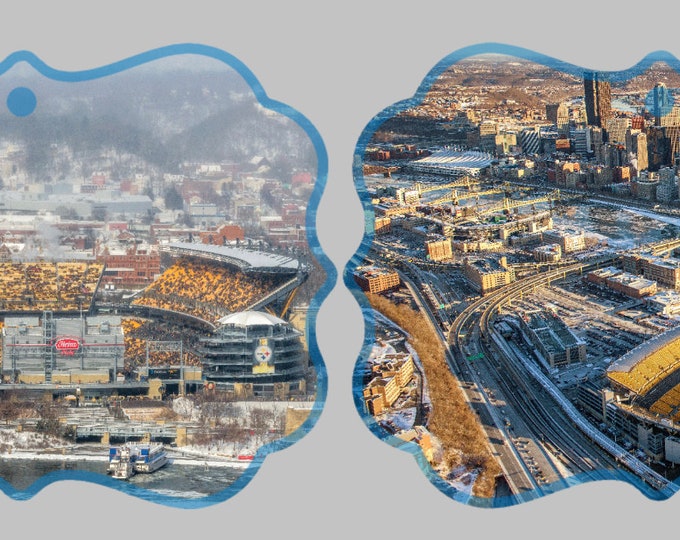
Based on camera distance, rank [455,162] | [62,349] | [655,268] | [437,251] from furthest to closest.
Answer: [455,162] < [437,251] < [655,268] < [62,349]

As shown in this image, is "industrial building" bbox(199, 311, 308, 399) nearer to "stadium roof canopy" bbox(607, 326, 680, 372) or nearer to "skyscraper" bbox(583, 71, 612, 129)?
"stadium roof canopy" bbox(607, 326, 680, 372)

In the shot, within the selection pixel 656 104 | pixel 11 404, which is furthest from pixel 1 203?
pixel 656 104

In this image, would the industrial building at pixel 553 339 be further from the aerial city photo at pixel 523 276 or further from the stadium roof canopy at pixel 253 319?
the stadium roof canopy at pixel 253 319

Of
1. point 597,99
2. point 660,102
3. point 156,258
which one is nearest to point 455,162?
point 597,99

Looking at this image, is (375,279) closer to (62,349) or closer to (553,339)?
(553,339)

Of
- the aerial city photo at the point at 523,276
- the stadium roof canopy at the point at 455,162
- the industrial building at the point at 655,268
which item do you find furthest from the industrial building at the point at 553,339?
the stadium roof canopy at the point at 455,162

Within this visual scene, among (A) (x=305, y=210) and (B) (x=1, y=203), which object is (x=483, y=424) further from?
(B) (x=1, y=203)
